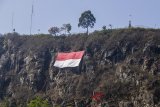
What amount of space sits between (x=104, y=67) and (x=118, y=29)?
10.1 m

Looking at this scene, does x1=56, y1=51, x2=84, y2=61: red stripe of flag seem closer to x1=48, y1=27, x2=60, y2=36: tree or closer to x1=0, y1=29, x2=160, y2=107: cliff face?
x1=0, y1=29, x2=160, y2=107: cliff face

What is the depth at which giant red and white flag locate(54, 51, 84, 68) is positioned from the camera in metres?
72.6

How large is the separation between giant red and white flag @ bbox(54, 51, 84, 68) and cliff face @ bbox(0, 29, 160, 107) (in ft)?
2.83

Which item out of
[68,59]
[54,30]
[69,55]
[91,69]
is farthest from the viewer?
[54,30]

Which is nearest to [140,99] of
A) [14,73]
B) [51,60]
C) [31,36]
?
[51,60]

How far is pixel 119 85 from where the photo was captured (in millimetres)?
64062

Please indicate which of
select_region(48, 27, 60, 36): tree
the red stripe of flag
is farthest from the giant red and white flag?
select_region(48, 27, 60, 36): tree

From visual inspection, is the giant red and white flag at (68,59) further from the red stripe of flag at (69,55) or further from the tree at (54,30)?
the tree at (54,30)

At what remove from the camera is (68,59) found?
7388 centimetres

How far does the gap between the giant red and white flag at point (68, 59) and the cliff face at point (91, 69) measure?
2.83ft

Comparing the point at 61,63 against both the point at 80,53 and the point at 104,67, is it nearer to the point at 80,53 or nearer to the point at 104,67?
the point at 80,53

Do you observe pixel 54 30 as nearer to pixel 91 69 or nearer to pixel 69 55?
pixel 69 55

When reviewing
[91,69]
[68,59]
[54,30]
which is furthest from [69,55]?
[54,30]

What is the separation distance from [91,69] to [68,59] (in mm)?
5600
